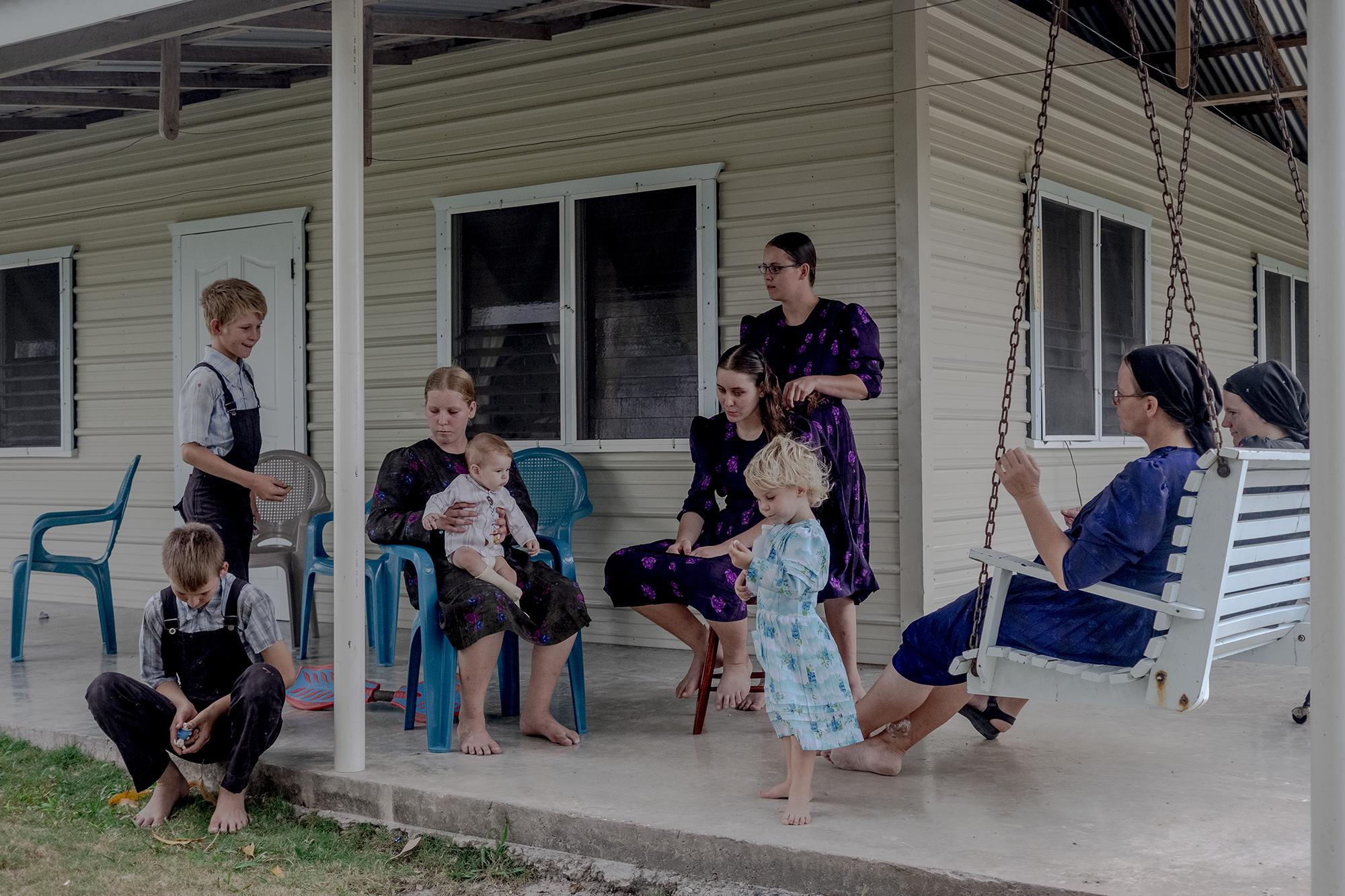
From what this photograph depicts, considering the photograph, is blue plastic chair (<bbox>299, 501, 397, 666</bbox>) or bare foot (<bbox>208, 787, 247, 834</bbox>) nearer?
bare foot (<bbox>208, 787, 247, 834</bbox>)

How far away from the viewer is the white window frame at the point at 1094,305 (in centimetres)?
588

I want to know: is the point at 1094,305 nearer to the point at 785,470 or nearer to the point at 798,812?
the point at 785,470

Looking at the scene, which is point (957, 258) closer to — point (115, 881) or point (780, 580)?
point (780, 580)

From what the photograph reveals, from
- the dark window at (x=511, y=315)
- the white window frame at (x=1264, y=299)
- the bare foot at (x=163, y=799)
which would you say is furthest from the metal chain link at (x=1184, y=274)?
the white window frame at (x=1264, y=299)

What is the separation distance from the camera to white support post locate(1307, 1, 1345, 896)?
7.31 ft

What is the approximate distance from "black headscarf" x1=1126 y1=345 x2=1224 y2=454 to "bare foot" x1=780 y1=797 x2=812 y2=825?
125cm

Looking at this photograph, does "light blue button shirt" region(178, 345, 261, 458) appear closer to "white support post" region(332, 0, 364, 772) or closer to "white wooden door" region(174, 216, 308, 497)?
"white support post" region(332, 0, 364, 772)

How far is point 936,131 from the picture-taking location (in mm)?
5062

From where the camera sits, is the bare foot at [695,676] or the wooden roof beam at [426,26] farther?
the wooden roof beam at [426,26]

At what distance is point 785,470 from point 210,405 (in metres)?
1.93

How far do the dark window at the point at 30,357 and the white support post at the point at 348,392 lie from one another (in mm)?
4733

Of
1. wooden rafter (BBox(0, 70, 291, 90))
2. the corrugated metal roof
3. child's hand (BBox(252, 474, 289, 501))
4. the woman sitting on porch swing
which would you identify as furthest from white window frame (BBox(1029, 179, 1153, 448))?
wooden rafter (BBox(0, 70, 291, 90))

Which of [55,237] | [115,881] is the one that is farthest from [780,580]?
[55,237]

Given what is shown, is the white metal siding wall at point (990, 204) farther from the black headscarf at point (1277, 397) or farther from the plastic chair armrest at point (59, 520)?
the plastic chair armrest at point (59, 520)
